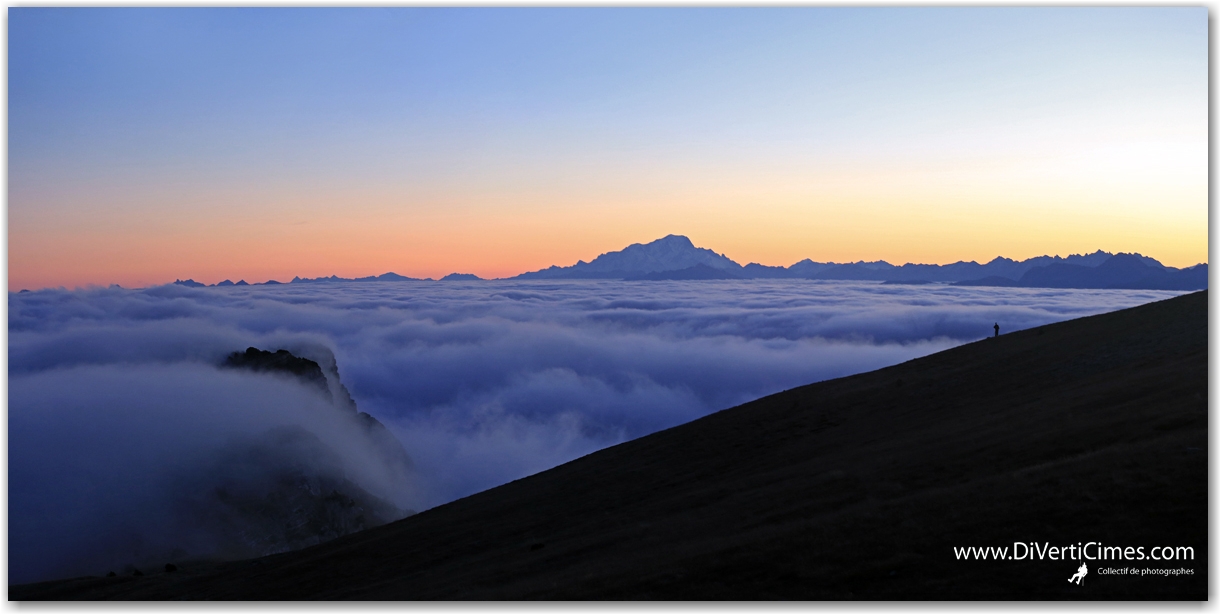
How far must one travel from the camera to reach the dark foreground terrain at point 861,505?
934 cm

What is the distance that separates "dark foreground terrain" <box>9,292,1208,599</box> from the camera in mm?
9336

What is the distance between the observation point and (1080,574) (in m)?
8.68

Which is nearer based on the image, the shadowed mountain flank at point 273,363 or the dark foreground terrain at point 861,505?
the dark foreground terrain at point 861,505

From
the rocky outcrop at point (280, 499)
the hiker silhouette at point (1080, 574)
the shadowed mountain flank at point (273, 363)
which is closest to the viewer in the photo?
the hiker silhouette at point (1080, 574)

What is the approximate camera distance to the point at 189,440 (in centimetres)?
7462

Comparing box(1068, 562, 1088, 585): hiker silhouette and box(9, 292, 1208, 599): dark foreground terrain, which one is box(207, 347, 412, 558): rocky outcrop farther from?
box(1068, 562, 1088, 585): hiker silhouette

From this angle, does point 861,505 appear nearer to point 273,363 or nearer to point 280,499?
point 280,499

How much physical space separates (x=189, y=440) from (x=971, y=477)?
8220 cm

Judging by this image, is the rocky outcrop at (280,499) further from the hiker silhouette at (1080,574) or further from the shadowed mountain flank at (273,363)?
the hiker silhouette at (1080,574)

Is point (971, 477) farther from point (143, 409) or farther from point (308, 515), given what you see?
point (143, 409)

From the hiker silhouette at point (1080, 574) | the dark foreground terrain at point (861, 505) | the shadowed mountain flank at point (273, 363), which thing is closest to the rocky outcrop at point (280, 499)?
the shadowed mountain flank at point (273, 363)

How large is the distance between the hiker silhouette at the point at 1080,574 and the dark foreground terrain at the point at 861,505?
69 mm

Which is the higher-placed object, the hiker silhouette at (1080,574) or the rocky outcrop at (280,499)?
the hiker silhouette at (1080,574)

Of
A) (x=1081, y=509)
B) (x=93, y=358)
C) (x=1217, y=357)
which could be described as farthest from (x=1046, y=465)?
(x=93, y=358)
